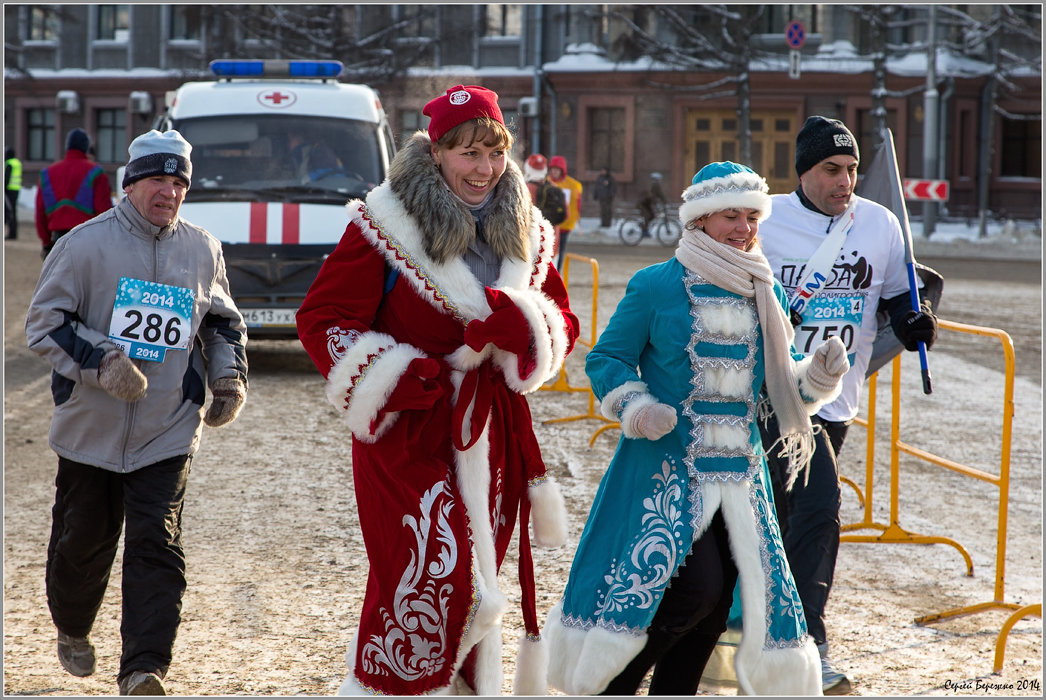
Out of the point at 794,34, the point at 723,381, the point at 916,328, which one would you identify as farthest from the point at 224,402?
the point at 794,34

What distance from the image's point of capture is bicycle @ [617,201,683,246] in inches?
1179

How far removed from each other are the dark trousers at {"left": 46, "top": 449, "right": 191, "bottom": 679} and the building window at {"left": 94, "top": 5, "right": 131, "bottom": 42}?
41269 millimetres

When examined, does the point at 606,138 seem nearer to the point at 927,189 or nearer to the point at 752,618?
the point at 927,189

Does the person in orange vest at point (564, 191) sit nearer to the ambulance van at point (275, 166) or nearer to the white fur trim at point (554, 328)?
the ambulance van at point (275, 166)

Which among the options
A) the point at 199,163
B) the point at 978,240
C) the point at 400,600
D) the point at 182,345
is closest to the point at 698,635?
the point at 400,600

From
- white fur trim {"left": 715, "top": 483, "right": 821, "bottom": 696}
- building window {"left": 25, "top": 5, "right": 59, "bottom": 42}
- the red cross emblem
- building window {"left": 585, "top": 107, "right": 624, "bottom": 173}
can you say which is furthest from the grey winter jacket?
building window {"left": 25, "top": 5, "right": 59, "bottom": 42}

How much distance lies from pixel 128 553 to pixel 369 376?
4.20ft

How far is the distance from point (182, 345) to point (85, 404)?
37cm

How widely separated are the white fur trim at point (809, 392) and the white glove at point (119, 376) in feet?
6.88

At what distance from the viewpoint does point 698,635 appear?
3.64 m

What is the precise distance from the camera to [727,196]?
11.8 feet

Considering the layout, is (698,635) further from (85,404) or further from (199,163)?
(199,163)

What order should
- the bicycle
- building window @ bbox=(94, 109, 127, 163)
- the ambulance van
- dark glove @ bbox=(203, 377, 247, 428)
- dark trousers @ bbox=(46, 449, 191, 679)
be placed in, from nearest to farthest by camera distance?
dark trousers @ bbox=(46, 449, 191, 679) < dark glove @ bbox=(203, 377, 247, 428) < the ambulance van < the bicycle < building window @ bbox=(94, 109, 127, 163)

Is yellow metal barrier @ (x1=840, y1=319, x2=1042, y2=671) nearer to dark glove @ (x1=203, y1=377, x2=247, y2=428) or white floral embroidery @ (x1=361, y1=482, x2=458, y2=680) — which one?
white floral embroidery @ (x1=361, y1=482, x2=458, y2=680)
